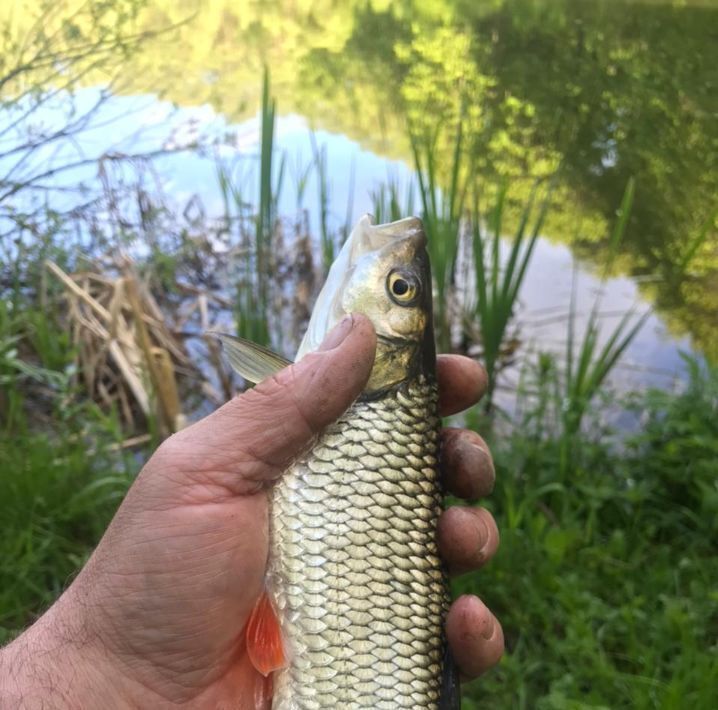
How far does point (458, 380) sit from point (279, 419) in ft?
2.60

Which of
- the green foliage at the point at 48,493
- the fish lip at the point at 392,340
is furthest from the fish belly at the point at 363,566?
the green foliage at the point at 48,493

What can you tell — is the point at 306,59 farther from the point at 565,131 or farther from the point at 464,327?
→ the point at 464,327

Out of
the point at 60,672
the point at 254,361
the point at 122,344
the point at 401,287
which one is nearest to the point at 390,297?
the point at 401,287

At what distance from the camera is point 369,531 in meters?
1.64

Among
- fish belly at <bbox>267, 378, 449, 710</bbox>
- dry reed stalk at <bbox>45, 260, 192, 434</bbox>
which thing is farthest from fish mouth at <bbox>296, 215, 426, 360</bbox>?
dry reed stalk at <bbox>45, 260, 192, 434</bbox>

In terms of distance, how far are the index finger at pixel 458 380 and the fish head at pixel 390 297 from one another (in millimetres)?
509

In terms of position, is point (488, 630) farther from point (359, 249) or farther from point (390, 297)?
point (359, 249)

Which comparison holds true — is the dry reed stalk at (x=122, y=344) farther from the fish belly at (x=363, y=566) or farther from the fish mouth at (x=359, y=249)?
the fish belly at (x=363, y=566)

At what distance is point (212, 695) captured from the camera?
1.81 meters

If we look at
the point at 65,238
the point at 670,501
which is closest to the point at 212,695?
the point at 670,501

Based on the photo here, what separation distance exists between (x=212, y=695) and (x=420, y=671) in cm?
56

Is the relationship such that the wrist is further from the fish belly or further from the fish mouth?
the fish mouth

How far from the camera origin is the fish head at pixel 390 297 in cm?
179

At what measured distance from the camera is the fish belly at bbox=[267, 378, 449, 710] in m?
1.57
